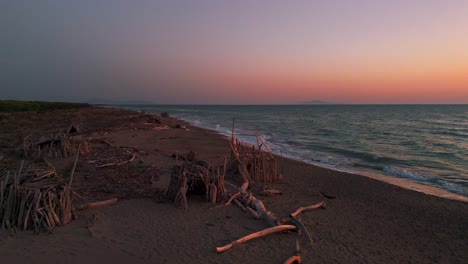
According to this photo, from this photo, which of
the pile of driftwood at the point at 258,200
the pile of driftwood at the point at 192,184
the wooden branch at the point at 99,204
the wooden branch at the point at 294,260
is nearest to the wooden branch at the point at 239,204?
the pile of driftwood at the point at 258,200

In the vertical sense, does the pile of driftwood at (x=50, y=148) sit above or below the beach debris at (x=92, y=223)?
above

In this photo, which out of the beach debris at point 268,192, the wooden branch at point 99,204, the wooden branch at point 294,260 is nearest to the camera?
the wooden branch at point 294,260

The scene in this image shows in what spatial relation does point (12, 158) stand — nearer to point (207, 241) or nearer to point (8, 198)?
point (8, 198)

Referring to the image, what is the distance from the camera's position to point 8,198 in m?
5.60

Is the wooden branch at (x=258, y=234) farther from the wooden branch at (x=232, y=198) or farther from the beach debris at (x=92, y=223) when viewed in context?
the beach debris at (x=92, y=223)

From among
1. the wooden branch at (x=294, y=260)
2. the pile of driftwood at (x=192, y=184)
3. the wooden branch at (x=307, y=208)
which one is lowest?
the wooden branch at (x=307, y=208)

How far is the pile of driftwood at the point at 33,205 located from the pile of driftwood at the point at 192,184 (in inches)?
88.3

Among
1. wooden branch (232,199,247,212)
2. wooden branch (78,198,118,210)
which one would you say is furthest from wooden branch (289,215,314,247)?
wooden branch (78,198,118,210)

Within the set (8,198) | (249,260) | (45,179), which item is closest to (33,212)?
(8,198)

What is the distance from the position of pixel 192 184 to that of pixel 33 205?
3.33 meters

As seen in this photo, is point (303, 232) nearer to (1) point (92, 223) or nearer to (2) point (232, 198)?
(2) point (232, 198)

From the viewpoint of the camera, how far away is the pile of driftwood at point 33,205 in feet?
18.5

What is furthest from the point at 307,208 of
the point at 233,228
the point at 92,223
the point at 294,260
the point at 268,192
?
the point at 92,223

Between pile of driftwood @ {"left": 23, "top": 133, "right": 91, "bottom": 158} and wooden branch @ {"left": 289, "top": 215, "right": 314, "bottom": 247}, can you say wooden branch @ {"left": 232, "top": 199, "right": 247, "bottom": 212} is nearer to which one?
wooden branch @ {"left": 289, "top": 215, "right": 314, "bottom": 247}
